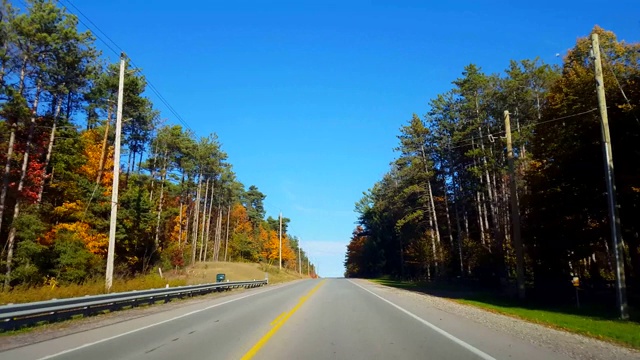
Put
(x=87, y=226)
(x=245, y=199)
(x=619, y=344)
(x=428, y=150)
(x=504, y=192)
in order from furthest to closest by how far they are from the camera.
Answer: (x=245, y=199), (x=428, y=150), (x=504, y=192), (x=87, y=226), (x=619, y=344)

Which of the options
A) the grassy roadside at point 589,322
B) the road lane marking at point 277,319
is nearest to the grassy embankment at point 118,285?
the road lane marking at point 277,319

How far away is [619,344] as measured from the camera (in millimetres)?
10531

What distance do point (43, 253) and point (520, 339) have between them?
111 ft

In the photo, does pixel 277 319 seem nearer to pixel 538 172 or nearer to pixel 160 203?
pixel 538 172

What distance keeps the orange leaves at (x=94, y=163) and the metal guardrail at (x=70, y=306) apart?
20557 millimetres

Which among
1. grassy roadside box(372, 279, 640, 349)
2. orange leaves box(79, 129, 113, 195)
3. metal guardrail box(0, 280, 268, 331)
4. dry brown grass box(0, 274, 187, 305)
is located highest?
orange leaves box(79, 129, 113, 195)

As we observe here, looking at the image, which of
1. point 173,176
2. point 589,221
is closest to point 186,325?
point 589,221

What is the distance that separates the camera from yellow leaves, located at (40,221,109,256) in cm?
3591

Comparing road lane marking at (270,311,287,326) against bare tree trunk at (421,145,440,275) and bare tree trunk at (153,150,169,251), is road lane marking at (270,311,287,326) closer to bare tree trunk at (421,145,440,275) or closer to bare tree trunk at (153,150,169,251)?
bare tree trunk at (153,150,169,251)

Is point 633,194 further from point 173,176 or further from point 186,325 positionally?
point 173,176

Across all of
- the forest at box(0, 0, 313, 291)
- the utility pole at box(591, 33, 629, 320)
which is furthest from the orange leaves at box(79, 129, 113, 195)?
the utility pole at box(591, 33, 629, 320)

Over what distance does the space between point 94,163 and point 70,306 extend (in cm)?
2927

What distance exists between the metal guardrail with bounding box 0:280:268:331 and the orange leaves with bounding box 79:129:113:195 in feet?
67.4

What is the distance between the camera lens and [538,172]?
27562 millimetres
